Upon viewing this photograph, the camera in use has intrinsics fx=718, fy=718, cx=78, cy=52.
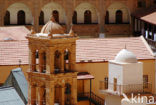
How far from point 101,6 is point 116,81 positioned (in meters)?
31.8

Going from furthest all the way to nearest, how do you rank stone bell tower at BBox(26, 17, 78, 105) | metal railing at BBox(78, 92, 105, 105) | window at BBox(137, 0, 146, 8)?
window at BBox(137, 0, 146, 8)
metal railing at BBox(78, 92, 105, 105)
stone bell tower at BBox(26, 17, 78, 105)

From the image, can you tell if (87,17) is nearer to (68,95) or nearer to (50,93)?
(68,95)

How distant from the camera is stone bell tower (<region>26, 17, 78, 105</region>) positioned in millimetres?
30391

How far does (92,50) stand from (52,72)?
48.4 feet

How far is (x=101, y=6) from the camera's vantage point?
68.8 metres

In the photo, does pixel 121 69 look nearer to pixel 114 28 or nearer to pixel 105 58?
pixel 105 58

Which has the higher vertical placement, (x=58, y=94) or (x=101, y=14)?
(x=101, y=14)

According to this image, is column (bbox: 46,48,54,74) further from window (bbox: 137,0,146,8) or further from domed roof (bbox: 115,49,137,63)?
window (bbox: 137,0,146,8)

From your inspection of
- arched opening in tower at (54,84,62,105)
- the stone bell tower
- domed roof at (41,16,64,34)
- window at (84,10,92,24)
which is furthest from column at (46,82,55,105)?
window at (84,10,92,24)

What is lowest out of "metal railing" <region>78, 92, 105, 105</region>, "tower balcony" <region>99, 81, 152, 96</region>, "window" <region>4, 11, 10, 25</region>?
"metal railing" <region>78, 92, 105, 105</region>

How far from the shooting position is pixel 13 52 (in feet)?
145

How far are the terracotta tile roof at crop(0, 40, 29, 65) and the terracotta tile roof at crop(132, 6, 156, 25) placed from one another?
1661cm

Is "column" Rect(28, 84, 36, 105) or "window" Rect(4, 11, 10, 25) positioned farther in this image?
"window" Rect(4, 11, 10, 25)

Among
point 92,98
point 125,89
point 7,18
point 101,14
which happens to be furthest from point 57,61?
point 101,14
